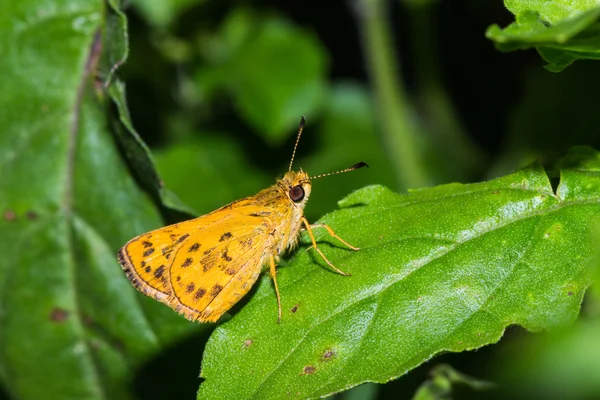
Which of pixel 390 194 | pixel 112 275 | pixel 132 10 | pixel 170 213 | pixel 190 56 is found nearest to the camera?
pixel 390 194

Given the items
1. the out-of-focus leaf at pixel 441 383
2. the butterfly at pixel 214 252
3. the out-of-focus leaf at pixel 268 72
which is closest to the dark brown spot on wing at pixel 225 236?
the butterfly at pixel 214 252

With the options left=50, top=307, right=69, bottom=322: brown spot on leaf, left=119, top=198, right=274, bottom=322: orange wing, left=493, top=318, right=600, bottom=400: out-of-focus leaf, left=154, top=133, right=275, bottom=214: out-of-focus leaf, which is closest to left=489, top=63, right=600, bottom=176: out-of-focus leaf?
left=154, top=133, right=275, bottom=214: out-of-focus leaf

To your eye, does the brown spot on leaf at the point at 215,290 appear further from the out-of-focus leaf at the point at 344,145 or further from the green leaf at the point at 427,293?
the out-of-focus leaf at the point at 344,145

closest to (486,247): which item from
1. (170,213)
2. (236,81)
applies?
(170,213)

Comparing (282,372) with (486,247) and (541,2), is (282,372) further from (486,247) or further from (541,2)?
(541,2)

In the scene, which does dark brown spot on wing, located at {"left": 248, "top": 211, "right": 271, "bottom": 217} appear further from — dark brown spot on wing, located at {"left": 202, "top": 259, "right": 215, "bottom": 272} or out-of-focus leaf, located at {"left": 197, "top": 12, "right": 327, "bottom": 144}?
out-of-focus leaf, located at {"left": 197, "top": 12, "right": 327, "bottom": 144}

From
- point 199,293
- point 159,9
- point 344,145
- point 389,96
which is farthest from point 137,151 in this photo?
point 344,145
